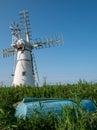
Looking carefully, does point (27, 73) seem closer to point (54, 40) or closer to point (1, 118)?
point (54, 40)

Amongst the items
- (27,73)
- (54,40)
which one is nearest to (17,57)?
(27,73)

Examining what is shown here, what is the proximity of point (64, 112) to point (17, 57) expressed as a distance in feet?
88.7

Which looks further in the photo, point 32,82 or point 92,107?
point 32,82

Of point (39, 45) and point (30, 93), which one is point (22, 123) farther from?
point (39, 45)

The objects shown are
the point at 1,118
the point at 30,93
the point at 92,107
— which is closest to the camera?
the point at 1,118

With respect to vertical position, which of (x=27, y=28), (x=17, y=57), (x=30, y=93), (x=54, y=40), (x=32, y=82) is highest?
(x=27, y=28)

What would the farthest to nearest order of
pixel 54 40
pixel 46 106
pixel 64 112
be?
pixel 54 40
pixel 46 106
pixel 64 112

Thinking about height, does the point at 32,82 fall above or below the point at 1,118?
above

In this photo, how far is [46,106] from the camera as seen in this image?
564cm

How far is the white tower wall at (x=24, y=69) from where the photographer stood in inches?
1133

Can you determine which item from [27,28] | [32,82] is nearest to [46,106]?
[32,82]

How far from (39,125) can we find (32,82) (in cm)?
2459

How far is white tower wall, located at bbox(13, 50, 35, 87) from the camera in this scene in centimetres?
2877

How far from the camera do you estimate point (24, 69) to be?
2936 cm
